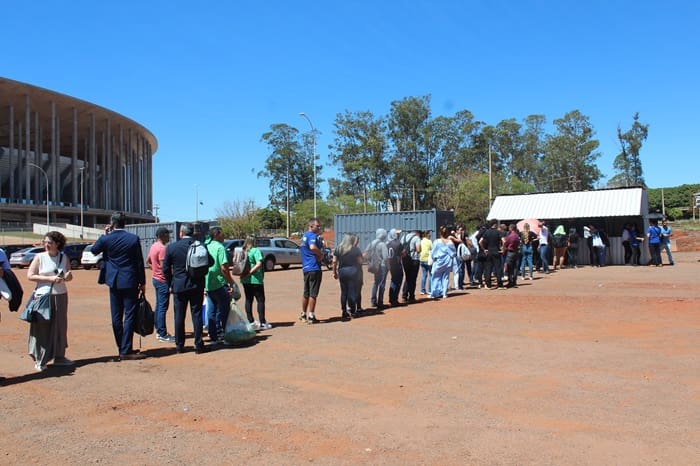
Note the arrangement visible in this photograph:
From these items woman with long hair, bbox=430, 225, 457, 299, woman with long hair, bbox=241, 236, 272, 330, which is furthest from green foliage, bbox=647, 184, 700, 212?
woman with long hair, bbox=241, 236, 272, 330

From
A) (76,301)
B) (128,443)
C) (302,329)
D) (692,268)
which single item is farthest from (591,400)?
(692,268)

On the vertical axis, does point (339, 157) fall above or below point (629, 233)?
above

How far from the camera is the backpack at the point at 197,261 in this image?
795 cm

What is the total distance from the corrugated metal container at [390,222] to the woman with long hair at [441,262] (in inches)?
554

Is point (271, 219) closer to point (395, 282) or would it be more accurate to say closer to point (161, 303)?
point (395, 282)

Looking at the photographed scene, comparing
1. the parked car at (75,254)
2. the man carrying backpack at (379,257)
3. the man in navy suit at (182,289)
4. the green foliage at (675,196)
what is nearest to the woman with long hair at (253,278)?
the man in navy suit at (182,289)

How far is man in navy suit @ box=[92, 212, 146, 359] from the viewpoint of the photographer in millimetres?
7512

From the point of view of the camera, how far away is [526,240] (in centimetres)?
1752

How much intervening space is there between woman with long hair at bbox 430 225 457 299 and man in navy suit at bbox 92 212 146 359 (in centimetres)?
757

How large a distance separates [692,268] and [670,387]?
54.1 ft

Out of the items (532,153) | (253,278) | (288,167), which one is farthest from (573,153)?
(253,278)

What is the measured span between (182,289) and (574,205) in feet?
63.8

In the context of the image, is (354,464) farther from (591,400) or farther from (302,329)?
(302,329)

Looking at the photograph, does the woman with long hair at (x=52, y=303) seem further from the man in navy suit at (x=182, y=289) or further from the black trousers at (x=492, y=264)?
the black trousers at (x=492, y=264)
